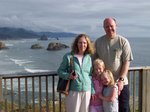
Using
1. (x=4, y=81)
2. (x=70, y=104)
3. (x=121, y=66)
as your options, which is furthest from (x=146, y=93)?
(x=4, y=81)

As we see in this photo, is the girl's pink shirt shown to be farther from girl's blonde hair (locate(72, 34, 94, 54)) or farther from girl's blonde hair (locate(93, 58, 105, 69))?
girl's blonde hair (locate(72, 34, 94, 54))

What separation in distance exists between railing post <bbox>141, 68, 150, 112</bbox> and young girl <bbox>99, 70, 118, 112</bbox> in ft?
5.05

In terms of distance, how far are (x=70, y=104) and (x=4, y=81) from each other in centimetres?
129

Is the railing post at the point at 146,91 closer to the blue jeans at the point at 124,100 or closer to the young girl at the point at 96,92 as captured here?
the blue jeans at the point at 124,100

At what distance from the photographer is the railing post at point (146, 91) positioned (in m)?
7.27

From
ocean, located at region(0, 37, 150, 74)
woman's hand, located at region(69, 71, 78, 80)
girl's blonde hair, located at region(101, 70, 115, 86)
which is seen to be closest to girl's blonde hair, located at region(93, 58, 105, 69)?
girl's blonde hair, located at region(101, 70, 115, 86)

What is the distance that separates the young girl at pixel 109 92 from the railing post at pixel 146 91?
1540mm

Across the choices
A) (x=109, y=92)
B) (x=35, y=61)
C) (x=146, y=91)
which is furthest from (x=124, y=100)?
(x=35, y=61)

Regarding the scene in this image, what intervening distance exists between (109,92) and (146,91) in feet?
5.68

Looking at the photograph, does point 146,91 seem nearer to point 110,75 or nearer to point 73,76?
point 110,75

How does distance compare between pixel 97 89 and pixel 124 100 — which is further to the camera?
pixel 124 100

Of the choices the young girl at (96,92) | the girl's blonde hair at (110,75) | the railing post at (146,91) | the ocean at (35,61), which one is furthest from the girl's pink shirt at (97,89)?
the ocean at (35,61)

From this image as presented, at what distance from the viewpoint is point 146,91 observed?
7.34 metres

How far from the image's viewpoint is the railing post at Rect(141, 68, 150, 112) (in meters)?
7.27
